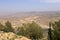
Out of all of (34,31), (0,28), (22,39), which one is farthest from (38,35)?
(22,39)

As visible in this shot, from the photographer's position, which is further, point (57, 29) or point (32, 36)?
point (32, 36)

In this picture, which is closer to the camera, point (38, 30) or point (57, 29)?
point (57, 29)

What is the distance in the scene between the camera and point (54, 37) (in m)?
43.3

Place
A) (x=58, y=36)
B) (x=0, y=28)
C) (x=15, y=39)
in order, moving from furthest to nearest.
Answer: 1. (x=0, y=28)
2. (x=15, y=39)
3. (x=58, y=36)

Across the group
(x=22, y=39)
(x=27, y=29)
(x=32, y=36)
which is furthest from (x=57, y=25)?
(x=27, y=29)

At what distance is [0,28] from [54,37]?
31.1 m

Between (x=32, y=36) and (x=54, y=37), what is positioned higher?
(x=54, y=37)

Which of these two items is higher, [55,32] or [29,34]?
[55,32]

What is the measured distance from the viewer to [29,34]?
6681cm

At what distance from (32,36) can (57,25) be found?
66.8 feet

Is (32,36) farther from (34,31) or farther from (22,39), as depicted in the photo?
(22,39)

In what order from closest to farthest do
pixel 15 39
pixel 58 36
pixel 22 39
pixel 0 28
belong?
pixel 58 36 → pixel 15 39 → pixel 22 39 → pixel 0 28

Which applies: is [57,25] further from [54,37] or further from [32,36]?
[32,36]

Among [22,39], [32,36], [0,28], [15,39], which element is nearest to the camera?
[15,39]
